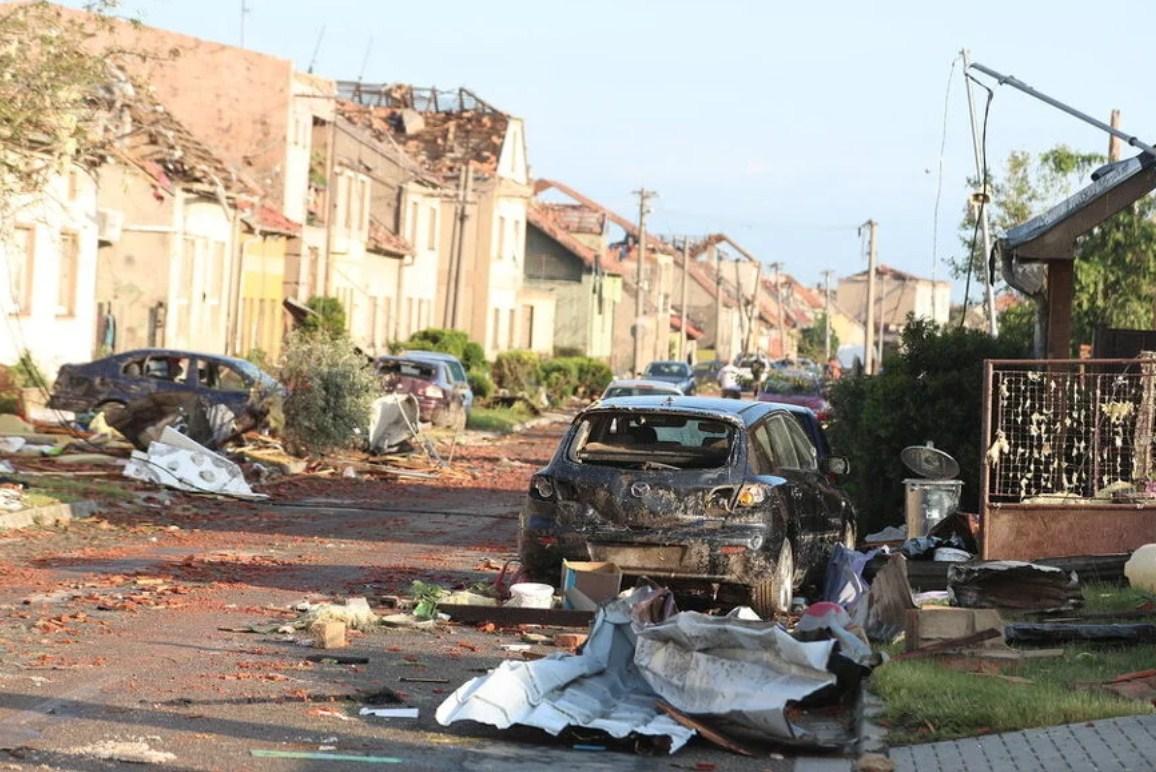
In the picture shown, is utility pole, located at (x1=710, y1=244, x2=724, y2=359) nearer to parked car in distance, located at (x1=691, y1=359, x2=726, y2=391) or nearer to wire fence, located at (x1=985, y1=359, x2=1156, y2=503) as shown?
parked car in distance, located at (x1=691, y1=359, x2=726, y2=391)

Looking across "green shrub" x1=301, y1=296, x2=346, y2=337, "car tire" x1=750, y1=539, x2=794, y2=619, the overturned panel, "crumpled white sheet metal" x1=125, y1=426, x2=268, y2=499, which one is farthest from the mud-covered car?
"green shrub" x1=301, y1=296, x2=346, y2=337

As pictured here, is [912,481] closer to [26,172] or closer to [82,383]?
[26,172]

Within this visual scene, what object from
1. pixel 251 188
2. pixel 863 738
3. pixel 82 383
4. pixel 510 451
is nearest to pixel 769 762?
pixel 863 738

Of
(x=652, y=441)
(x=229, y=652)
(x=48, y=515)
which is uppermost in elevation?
(x=652, y=441)

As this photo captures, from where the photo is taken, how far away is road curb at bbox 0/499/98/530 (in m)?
19.4

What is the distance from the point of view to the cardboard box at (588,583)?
1327 centimetres

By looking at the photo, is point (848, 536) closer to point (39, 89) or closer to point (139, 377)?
point (39, 89)

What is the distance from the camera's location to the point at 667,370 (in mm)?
68500

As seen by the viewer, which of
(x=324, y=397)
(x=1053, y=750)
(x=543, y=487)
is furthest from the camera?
(x=324, y=397)

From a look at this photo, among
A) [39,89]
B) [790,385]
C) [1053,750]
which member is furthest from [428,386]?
[1053,750]

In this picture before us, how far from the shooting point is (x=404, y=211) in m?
65.4

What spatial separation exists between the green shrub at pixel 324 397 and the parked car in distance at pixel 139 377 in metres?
1.16

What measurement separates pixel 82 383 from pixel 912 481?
17.3 meters

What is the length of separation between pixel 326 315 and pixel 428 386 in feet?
29.1
